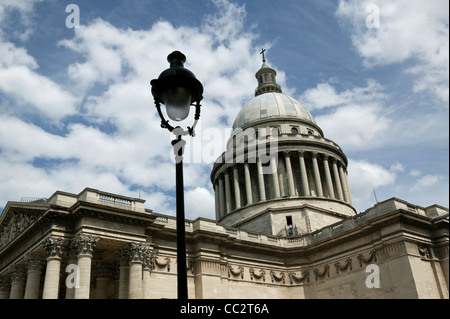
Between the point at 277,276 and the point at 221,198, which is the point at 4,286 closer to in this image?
the point at 277,276

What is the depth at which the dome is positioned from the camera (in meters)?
57.8

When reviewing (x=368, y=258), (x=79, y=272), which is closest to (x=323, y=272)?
(x=368, y=258)

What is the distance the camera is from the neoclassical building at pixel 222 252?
93.4 feet

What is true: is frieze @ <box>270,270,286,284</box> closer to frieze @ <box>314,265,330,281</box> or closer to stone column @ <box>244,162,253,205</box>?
frieze @ <box>314,265,330,281</box>

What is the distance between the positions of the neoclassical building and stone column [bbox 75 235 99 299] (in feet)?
0.20

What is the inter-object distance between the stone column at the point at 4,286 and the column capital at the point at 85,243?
11.4 meters

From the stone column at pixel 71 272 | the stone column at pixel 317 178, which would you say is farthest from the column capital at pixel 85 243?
the stone column at pixel 317 178

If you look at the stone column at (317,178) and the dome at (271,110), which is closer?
the stone column at (317,178)

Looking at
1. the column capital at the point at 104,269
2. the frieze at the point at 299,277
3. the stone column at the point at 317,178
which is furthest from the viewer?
the stone column at the point at 317,178

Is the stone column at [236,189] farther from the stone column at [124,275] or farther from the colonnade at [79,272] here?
the stone column at [124,275]

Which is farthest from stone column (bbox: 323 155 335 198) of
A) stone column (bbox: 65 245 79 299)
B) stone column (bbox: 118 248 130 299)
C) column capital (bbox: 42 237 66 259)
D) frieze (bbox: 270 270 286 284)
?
column capital (bbox: 42 237 66 259)
